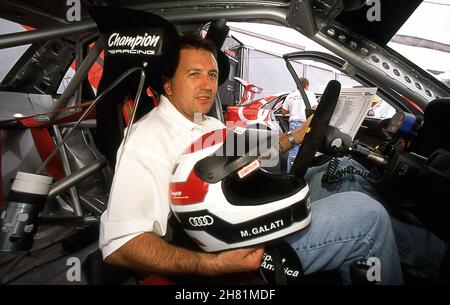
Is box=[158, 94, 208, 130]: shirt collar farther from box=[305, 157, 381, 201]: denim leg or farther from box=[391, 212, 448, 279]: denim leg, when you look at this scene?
box=[391, 212, 448, 279]: denim leg

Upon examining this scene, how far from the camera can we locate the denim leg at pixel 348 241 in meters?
0.73

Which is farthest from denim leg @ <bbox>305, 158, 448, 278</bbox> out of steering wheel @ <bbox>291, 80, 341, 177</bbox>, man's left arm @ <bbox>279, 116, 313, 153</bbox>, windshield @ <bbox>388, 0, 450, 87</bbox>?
windshield @ <bbox>388, 0, 450, 87</bbox>

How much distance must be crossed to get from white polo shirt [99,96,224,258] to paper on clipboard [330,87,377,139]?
1.76 feet

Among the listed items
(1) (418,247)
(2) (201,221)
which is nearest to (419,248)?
(1) (418,247)

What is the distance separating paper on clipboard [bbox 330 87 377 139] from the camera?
784 millimetres

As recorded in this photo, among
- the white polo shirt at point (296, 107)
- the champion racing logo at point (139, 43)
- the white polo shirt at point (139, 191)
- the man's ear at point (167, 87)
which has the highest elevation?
the champion racing logo at point (139, 43)

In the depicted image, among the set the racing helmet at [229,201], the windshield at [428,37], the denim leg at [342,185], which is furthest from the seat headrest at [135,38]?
the windshield at [428,37]

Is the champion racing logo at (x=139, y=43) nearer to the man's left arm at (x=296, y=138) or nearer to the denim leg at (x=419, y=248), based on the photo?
the man's left arm at (x=296, y=138)

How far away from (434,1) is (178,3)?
16.6ft

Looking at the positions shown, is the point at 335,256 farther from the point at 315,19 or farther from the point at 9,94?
the point at 9,94

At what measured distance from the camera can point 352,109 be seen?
31.7 inches

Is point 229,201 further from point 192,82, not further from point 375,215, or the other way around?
point 192,82

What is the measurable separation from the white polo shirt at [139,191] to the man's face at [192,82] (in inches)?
9.9
